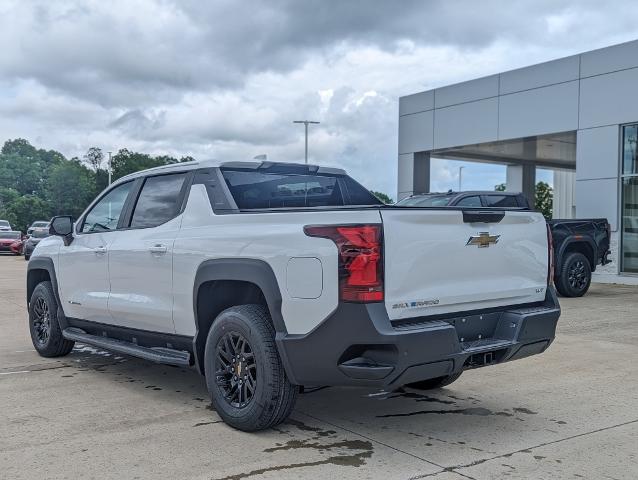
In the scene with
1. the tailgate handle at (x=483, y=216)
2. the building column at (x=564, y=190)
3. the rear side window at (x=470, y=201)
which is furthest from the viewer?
the building column at (x=564, y=190)

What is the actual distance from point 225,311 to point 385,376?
1292 mm

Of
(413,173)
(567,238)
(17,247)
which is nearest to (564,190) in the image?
(413,173)

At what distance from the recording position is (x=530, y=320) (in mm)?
4785

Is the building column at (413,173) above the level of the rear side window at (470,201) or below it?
above

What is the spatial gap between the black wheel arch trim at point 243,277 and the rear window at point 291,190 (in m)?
0.56

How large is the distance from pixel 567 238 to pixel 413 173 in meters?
9.09

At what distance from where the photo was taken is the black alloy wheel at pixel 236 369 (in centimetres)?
462

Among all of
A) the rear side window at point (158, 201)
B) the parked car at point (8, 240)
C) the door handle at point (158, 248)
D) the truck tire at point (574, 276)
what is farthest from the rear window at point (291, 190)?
the parked car at point (8, 240)

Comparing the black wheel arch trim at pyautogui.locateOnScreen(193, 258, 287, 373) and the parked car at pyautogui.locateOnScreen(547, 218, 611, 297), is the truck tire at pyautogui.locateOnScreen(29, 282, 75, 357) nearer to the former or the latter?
the black wheel arch trim at pyautogui.locateOnScreen(193, 258, 287, 373)

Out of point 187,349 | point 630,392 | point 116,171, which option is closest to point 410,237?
point 187,349

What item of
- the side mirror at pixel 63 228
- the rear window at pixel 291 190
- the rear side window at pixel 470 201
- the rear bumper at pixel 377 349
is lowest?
the rear bumper at pixel 377 349

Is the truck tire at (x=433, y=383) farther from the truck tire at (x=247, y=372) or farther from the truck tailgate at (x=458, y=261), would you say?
the truck tire at (x=247, y=372)

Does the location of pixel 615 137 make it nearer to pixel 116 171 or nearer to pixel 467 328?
pixel 467 328

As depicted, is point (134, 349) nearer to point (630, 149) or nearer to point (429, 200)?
point (429, 200)
